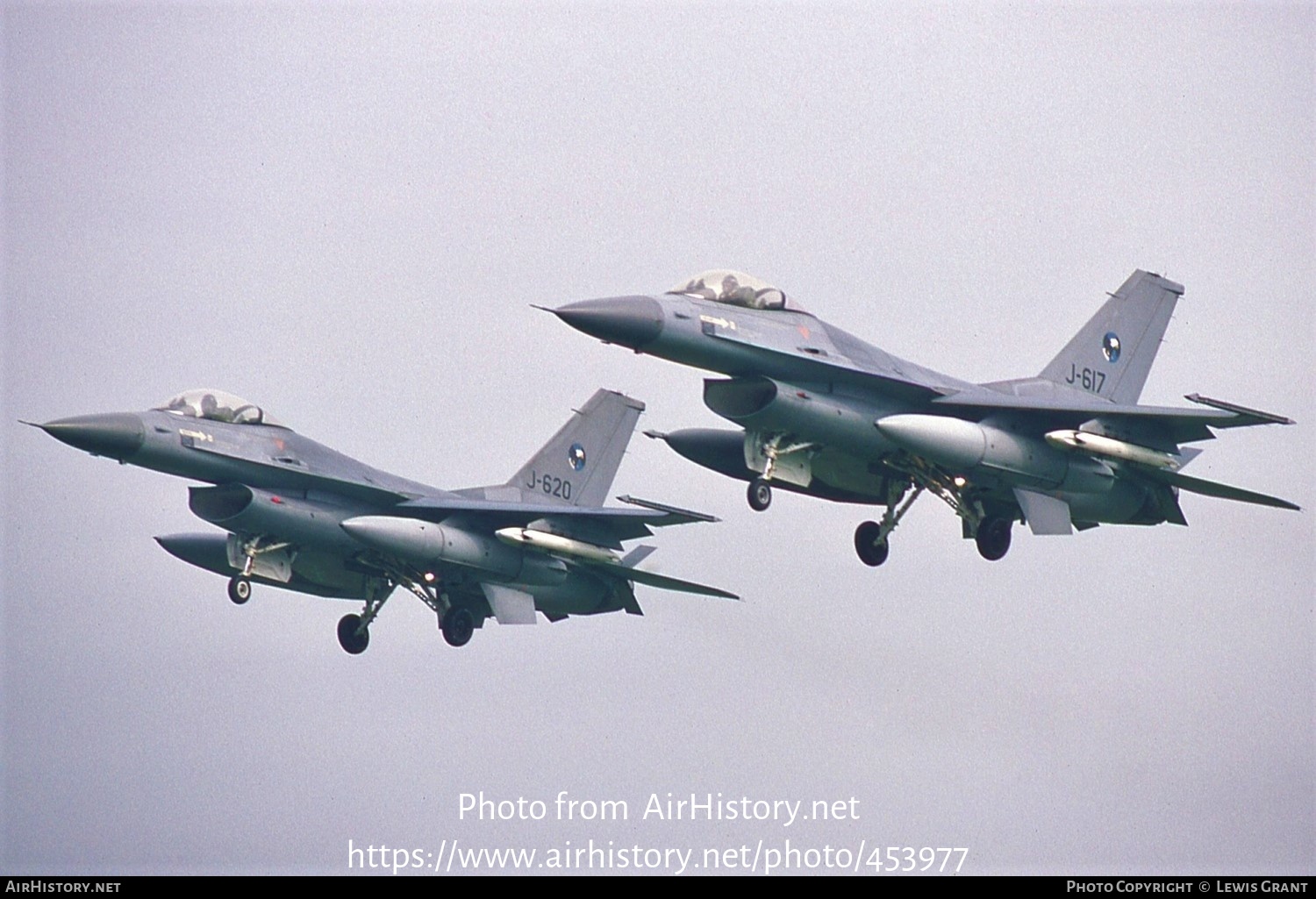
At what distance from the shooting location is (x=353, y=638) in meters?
48.4

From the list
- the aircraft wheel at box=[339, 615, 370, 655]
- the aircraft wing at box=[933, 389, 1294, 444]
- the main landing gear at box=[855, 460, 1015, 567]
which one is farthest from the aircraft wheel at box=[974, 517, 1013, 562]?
the aircraft wheel at box=[339, 615, 370, 655]

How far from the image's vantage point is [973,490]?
41.8 meters

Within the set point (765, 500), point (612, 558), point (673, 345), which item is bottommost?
point (612, 558)

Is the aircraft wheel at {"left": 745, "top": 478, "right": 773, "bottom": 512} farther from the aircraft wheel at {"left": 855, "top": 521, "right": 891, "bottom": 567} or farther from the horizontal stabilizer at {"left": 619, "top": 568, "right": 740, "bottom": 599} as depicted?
the horizontal stabilizer at {"left": 619, "top": 568, "right": 740, "bottom": 599}

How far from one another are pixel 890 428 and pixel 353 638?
13793 millimetres

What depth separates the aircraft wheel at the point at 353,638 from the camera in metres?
48.4

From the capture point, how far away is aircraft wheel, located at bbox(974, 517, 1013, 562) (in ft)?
137

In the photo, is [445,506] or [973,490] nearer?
[973,490]

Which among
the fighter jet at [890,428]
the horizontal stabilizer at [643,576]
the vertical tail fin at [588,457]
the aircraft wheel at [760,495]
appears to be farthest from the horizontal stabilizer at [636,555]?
the aircraft wheel at [760,495]

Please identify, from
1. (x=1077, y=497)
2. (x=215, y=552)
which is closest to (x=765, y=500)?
(x=1077, y=497)

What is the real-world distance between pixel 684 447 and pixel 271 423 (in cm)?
826
